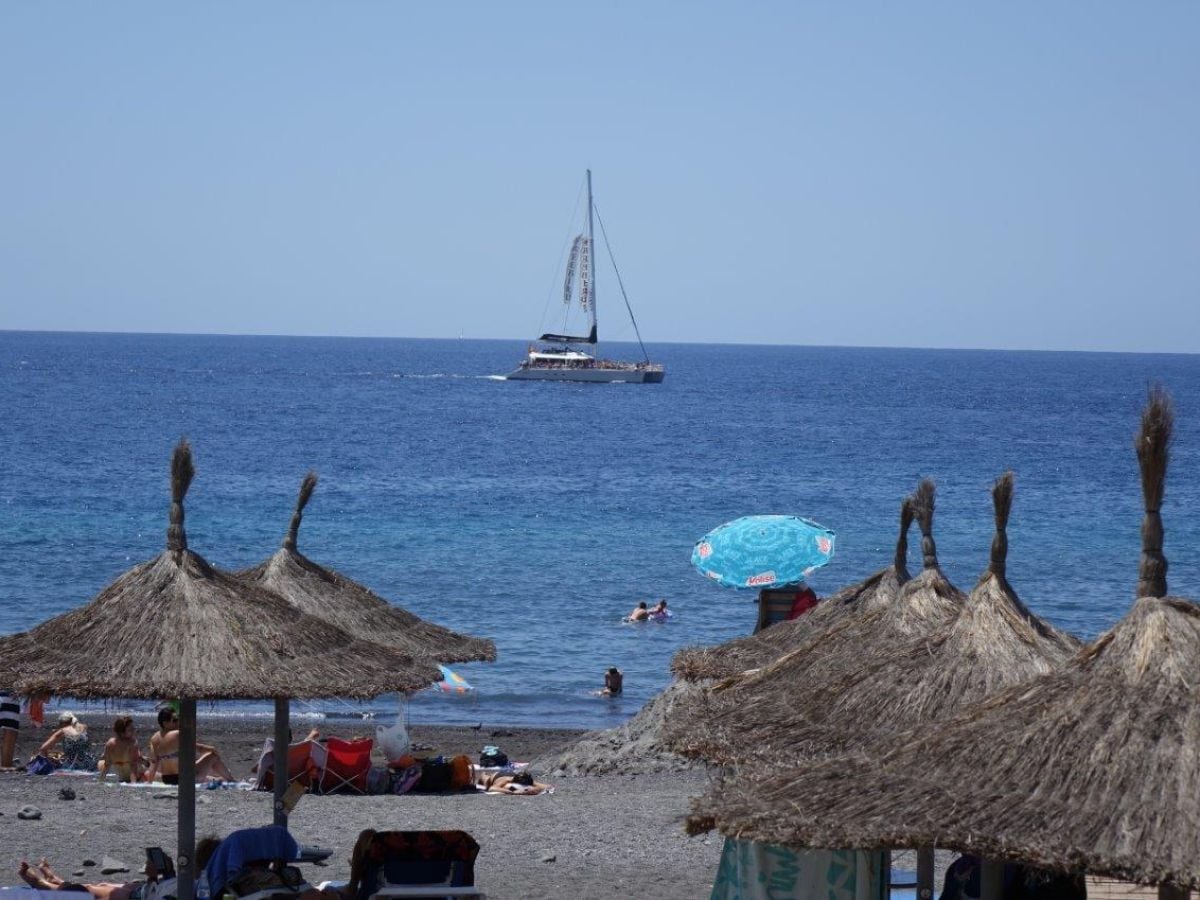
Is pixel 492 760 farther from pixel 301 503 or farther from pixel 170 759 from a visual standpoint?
pixel 301 503

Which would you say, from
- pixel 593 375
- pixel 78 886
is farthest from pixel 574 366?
pixel 78 886

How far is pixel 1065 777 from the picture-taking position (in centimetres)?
504

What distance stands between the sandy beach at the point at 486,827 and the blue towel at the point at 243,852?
74.6 inches

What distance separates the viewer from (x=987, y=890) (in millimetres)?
5949

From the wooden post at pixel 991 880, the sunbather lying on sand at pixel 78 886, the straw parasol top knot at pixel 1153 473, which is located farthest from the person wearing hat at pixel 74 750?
the straw parasol top knot at pixel 1153 473

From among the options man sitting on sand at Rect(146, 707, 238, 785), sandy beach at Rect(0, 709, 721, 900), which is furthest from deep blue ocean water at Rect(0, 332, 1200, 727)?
sandy beach at Rect(0, 709, 721, 900)

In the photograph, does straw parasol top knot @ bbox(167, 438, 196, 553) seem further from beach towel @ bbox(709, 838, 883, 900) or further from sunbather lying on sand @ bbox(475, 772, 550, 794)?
sunbather lying on sand @ bbox(475, 772, 550, 794)

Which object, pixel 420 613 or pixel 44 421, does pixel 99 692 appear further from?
pixel 44 421

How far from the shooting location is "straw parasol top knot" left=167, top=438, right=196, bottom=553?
816cm

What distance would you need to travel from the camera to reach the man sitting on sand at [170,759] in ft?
46.0

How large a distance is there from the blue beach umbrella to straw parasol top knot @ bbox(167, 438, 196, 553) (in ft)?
21.4

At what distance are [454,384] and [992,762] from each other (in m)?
119

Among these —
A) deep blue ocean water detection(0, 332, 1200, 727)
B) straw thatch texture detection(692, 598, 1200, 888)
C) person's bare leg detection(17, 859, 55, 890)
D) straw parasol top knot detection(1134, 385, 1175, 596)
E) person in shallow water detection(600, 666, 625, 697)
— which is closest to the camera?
straw thatch texture detection(692, 598, 1200, 888)

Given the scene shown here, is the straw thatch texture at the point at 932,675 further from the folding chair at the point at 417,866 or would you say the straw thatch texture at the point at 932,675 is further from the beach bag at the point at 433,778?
the beach bag at the point at 433,778
